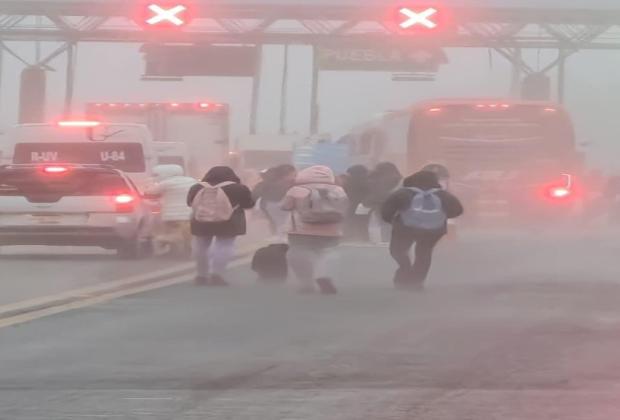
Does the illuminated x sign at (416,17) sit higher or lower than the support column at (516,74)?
lower

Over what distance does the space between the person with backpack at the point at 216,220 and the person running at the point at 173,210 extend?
309 centimetres

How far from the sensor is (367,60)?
36.4 meters

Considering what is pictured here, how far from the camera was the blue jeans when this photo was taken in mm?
14141

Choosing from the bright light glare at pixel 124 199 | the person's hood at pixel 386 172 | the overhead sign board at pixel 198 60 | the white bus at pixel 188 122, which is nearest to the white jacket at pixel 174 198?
the bright light glare at pixel 124 199

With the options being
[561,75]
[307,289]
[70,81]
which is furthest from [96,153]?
[561,75]

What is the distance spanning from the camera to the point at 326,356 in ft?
29.3

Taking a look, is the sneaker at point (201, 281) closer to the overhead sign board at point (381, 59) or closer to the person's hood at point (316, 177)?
the person's hood at point (316, 177)

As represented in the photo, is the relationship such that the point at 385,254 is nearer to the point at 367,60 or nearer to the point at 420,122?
the point at 420,122

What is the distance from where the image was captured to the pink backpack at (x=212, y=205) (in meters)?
14.0

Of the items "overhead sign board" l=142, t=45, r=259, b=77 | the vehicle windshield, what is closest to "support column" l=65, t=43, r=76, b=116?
"overhead sign board" l=142, t=45, r=259, b=77

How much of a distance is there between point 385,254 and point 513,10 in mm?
13377

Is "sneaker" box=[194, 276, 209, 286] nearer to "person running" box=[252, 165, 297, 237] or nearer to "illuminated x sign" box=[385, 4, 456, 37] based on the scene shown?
"person running" box=[252, 165, 297, 237]

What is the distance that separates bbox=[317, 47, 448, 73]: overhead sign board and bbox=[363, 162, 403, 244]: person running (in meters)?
13.8

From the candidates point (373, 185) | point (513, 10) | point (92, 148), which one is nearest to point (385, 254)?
point (373, 185)
